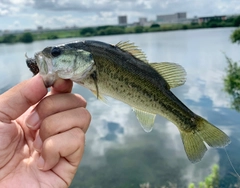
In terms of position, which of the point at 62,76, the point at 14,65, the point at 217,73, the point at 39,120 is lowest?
the point at 217,73

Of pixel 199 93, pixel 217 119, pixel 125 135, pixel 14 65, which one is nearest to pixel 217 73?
pixel 199 93

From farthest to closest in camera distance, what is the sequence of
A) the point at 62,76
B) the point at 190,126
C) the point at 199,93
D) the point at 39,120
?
the point at 199,93, the point at 190,126, the point at 39,120, the point at 62,76

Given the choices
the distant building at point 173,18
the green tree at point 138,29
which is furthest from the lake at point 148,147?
the distant building at point 173,18

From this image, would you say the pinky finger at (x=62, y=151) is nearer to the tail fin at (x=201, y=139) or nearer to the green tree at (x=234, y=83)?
the tail fin at (x=201, y=139)

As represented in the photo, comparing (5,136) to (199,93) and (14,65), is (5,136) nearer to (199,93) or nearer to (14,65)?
(199,93)

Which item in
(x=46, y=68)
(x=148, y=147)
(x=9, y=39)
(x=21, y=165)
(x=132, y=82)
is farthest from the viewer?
(x=9, y=39)

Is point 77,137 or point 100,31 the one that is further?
point 100,31

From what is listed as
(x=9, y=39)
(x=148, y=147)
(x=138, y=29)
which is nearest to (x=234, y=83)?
(x=148, y=147)

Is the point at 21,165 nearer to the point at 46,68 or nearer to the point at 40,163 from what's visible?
the point at 40,163
